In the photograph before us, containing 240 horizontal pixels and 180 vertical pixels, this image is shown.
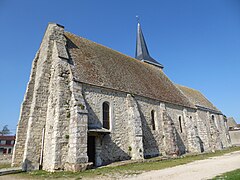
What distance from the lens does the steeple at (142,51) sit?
2634cm

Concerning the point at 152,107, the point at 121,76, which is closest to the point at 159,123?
the point at 152,107

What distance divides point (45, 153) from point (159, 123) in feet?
32.1

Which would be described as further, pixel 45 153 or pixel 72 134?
pixel 45 153

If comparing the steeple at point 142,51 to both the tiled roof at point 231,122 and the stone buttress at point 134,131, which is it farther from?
the tiled roof at point 231,122

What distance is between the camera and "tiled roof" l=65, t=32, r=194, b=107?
1280 cm

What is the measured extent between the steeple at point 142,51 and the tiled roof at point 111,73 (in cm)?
656

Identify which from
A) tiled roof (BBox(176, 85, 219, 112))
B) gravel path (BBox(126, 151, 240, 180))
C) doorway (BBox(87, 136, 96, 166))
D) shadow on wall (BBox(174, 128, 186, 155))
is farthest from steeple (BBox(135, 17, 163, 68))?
gravel path (BBox(126, 151, 240, 180))

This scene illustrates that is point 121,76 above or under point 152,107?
above

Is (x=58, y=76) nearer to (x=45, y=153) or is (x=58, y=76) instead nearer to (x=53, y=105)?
(x=53, y=105)

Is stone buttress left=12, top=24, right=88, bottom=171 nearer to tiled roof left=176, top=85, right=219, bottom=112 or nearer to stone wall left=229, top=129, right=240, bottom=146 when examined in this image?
tiled roof left=176, top=85, right=219, bottom=112

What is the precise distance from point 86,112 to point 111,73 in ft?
17.5

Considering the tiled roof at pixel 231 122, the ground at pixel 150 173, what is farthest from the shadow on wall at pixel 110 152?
the tiled roof at pixel 231 122

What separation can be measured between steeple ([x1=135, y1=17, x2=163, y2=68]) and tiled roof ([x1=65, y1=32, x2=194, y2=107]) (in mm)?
6558

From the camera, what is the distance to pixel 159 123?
15930mm
